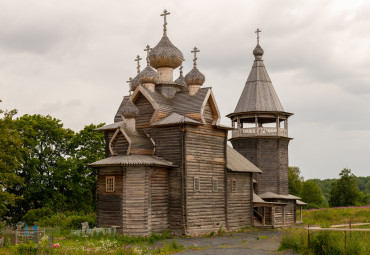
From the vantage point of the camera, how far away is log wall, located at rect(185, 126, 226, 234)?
28.8 m

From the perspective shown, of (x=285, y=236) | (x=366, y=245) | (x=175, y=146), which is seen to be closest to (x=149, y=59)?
(x=175, y=146)

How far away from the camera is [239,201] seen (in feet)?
111

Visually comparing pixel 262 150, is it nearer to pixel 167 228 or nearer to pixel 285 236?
pixel 167 228

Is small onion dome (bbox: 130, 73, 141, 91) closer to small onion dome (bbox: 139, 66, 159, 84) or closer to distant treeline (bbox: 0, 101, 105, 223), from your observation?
small onion dome (bbox: 139, 66, 159, 84)

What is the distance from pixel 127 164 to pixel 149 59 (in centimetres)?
907

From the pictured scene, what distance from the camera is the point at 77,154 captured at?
1661 inches

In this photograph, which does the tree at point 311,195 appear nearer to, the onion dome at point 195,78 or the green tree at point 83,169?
the green tree at point 83,169

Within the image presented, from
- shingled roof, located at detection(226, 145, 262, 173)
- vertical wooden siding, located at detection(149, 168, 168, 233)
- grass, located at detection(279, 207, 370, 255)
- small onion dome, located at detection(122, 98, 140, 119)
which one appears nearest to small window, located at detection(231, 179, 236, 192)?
shingled roof, located at detection(226, 145, 262, 173)

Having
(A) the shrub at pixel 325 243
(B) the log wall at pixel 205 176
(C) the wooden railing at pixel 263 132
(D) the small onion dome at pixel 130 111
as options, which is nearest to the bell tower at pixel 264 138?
→ (C) the wooden railing at pixel 263 132

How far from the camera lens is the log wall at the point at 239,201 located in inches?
1291

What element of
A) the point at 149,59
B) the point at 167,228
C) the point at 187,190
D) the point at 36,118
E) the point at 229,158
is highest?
the point at 149,59

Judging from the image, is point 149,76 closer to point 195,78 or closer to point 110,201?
point 195,78

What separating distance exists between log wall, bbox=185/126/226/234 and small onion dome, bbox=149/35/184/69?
17.4 ft

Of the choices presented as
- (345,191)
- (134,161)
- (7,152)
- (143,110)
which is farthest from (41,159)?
(345,191)
